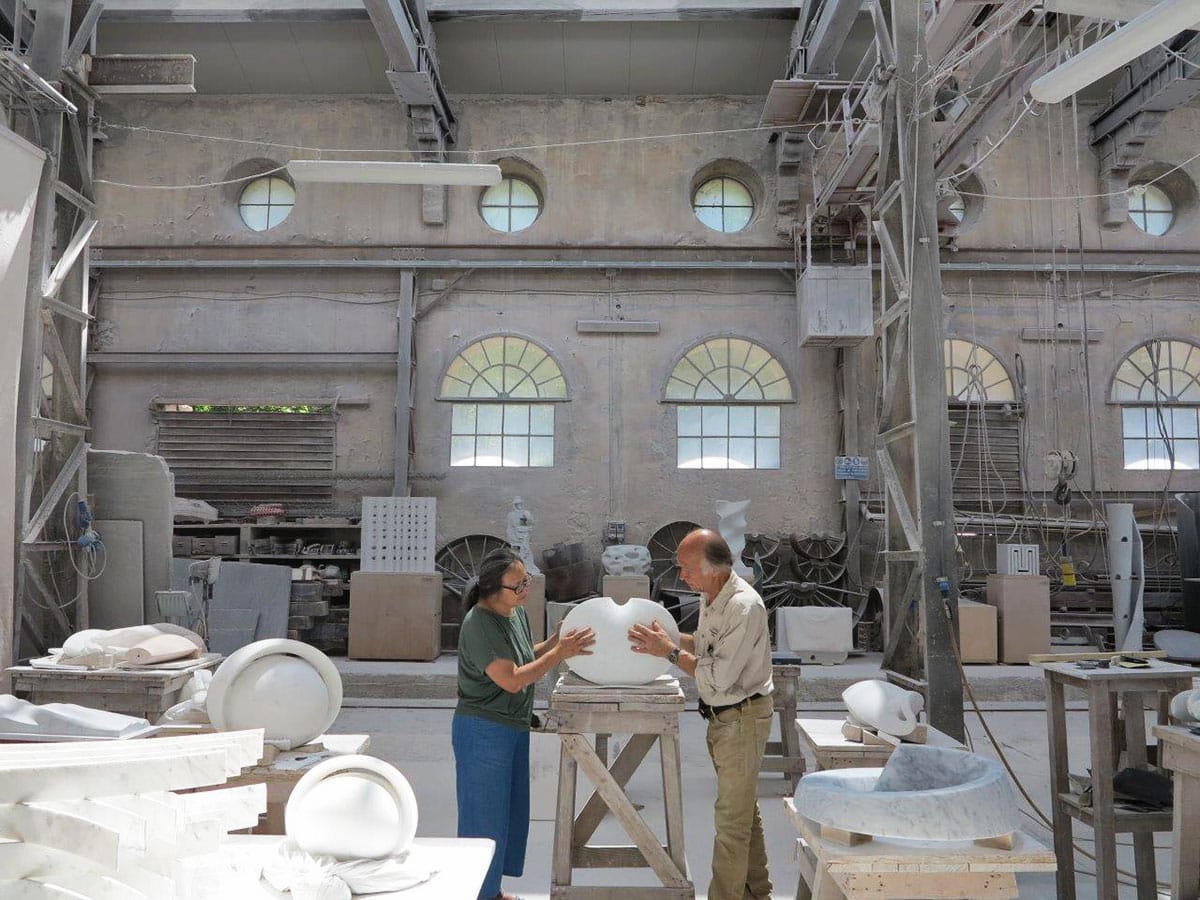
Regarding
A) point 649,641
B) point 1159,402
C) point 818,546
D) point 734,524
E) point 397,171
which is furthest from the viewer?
point 1159,402

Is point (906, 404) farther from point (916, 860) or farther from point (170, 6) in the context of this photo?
point (170, 6)

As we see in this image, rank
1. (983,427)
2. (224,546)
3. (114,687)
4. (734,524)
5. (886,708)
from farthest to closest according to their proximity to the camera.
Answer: (983,427) → (224,546) → (734,524) → (114,687) → (886,708)

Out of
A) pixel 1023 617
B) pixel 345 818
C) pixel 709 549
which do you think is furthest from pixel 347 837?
pixel 1023 617

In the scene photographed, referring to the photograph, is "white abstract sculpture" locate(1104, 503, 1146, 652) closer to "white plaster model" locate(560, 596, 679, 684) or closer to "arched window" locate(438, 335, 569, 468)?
"arched window" locate(438, 335, 569, 468)

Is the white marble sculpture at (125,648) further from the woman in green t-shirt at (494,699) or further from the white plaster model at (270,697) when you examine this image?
the woman in green t-shirt at (494,699)

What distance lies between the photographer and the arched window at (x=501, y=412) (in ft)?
36.0

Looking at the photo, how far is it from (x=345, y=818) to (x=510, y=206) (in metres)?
9.97

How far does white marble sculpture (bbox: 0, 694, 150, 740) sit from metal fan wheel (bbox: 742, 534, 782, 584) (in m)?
7.59

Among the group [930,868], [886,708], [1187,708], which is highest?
[1187,708]

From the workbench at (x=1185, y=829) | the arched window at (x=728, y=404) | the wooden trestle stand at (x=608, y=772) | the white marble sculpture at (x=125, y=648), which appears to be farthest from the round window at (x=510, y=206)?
the workbench at (x=1185, y=829)

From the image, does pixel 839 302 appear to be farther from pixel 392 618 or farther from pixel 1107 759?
pixel 1107 759

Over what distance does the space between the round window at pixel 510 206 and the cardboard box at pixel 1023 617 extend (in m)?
6.67

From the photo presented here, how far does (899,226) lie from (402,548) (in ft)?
18.7

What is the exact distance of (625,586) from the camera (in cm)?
902
